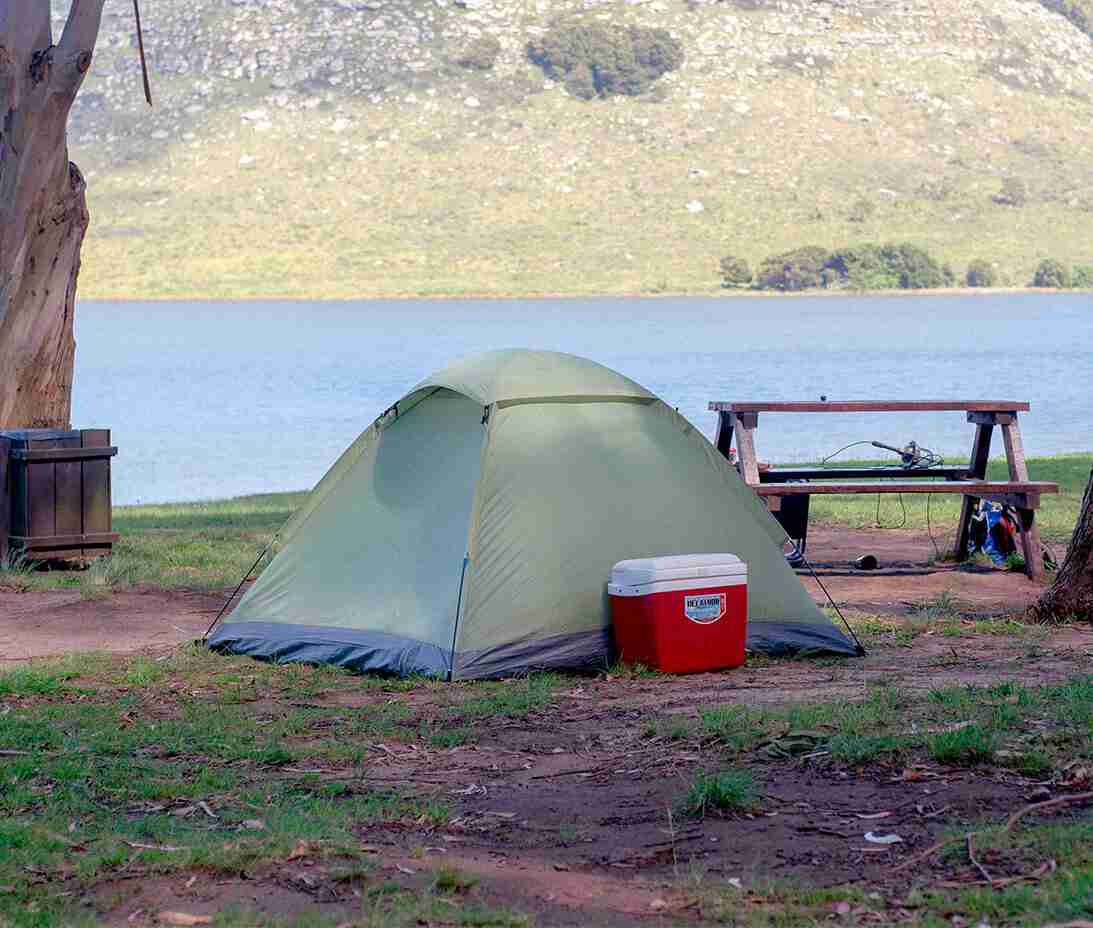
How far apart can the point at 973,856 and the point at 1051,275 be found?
6950 centimetres

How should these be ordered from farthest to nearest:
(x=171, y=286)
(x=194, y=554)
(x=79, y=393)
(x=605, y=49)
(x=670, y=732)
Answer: (x=605, y=49) < (x=171, y=286) < (x=79, y=393) < (x=194, y=554) < (x=670, y=732)

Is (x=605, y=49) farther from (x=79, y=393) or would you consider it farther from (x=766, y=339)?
(x=79, y=393)

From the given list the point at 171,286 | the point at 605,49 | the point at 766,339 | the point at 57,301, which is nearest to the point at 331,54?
the point at 605,49

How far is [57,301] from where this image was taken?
45.3ft

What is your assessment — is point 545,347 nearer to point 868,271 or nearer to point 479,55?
point 868,271

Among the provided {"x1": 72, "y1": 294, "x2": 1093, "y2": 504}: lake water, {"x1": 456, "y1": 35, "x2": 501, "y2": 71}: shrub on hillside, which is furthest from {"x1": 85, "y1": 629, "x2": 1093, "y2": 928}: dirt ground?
{"x1": 456, "y1": 35, "x2": 501, "y2": 71}: shrub on hillside

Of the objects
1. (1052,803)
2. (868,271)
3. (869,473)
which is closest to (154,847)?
(1052,803)

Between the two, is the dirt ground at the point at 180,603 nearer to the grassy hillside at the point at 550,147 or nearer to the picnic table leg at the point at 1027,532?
the picnic table leg at the point at 1027,532

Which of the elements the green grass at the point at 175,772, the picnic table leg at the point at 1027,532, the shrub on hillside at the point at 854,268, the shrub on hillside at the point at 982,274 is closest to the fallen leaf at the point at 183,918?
the green grass at the point at 175,772

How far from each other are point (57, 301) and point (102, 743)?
837 centimetres

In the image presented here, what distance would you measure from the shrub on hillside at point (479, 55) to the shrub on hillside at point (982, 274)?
28.5 meters

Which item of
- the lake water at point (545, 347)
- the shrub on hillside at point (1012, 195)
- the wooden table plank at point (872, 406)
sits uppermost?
the shrub on hillside at point (1012, 195)

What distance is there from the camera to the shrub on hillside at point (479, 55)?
281ft

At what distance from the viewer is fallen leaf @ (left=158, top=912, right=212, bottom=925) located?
4.25m
